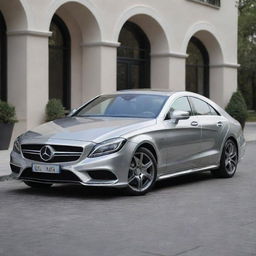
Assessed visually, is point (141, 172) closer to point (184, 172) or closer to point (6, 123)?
point (184, 172)

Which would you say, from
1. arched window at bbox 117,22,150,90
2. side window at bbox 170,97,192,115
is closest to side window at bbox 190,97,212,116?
side window at bbox 170,97,192,115

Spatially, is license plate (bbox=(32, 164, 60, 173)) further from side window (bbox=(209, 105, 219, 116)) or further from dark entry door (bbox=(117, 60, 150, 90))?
dark entry door (bbox=(117, 60, 150, 90))

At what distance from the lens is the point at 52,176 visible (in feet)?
28.9

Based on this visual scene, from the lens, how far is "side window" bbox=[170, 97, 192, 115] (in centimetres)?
1035

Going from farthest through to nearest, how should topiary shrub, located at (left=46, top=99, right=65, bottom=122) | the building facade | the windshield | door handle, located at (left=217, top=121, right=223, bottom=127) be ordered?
topiary shrub, located at (left=46, top=99, right=65, bottom=122) < the building facade < door handle, located at (left=217, top=121, right=223, bottom=127) < the windshield

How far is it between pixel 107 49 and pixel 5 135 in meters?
5.60

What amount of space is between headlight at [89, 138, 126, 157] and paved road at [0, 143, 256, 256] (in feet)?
2.09

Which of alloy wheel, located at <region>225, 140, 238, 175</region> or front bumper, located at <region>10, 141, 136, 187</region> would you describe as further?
alloy wheel, located at <region>225, 140, 238, 175</region>

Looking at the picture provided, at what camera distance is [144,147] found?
30.6 feet

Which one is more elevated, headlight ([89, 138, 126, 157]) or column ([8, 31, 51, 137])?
column ([8, 31, 51, 137])

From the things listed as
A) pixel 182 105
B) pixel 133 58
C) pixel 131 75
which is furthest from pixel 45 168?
pixel 133 58

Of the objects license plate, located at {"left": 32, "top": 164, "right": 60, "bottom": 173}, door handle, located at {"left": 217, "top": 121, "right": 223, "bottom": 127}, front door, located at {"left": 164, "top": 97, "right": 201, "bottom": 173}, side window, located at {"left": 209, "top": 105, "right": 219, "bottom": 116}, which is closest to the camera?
license plate, located at {"left": 32, "top": 164, "right": 60, "bottom": 173}

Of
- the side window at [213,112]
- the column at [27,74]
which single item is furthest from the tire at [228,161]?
the column at [27,74]

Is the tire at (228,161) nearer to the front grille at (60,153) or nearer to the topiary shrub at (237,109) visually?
the front grille at (60,153)
